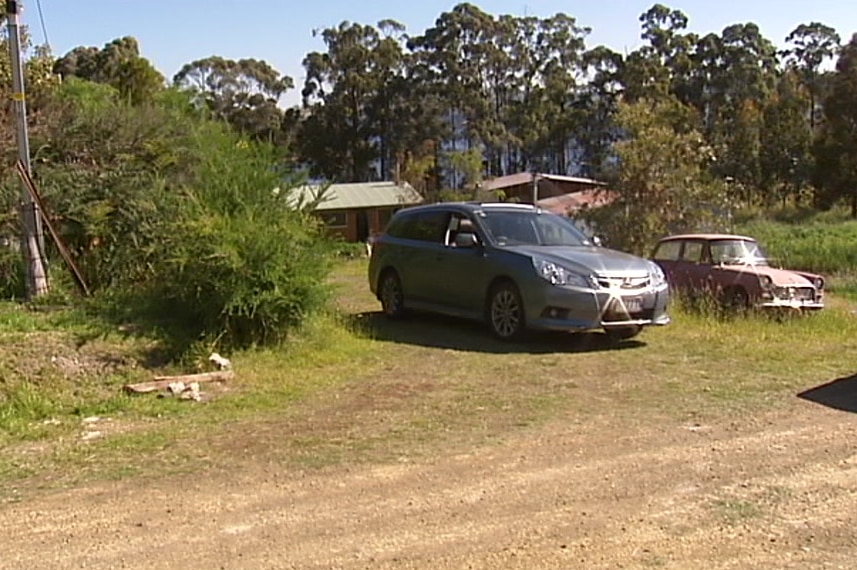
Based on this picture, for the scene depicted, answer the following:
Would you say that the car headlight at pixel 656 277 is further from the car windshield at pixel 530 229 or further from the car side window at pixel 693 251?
the car side window at pixel 693 251

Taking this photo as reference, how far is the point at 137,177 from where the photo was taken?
12242 mm

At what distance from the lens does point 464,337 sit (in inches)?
454

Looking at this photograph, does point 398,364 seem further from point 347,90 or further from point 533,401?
point 347,90

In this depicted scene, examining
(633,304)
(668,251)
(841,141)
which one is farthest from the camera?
(841,141)

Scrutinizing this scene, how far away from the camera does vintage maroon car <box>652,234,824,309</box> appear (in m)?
13.6

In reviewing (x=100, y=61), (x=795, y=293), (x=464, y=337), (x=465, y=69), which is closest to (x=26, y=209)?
(x=464, y=337)

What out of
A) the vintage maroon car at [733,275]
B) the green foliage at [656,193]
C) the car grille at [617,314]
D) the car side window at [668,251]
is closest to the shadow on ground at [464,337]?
the car grille at [617,314]

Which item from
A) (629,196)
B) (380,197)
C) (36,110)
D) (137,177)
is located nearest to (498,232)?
(137,177)

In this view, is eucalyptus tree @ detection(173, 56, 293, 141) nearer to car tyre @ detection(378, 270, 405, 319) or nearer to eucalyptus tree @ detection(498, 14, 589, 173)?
eucalyptus tree @ detection(498, 14, 589, 173)

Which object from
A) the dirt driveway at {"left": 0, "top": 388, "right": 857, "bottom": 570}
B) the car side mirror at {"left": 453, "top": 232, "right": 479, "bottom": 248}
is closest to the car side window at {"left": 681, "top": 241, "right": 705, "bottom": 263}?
the car side mirror at {"left": 453, "top": 232, "right": 479, "bottom": 248}

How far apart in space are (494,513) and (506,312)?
6.30 metres

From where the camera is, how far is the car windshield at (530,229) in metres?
11.7

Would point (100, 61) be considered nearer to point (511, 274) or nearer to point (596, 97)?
point (596, 97)

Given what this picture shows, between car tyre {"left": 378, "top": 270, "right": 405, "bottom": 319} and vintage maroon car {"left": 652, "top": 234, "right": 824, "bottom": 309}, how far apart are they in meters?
4.63
